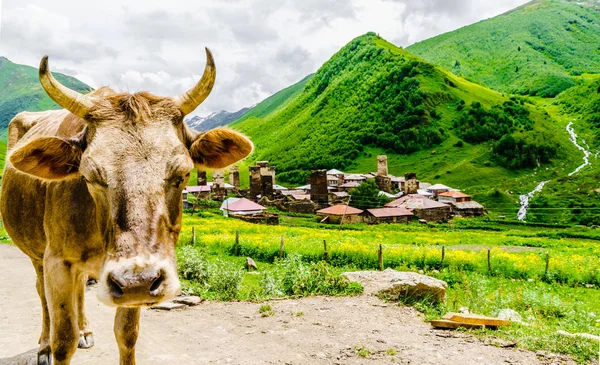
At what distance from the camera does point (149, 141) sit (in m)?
3.20

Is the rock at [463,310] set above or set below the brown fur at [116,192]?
below

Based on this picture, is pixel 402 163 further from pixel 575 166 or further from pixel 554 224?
pixel 554 224

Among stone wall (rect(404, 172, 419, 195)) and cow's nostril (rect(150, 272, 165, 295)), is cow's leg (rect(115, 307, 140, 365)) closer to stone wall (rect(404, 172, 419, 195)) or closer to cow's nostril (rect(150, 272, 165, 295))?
cow's nostril (rect(150, 272, 165, 295))

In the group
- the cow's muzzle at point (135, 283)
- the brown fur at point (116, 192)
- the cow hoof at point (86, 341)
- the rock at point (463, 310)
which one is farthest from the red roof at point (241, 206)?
the cow's muzzle at point (135, 283)

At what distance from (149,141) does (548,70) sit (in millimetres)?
210802

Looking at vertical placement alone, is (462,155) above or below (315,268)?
above

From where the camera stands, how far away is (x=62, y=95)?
10.8 ft

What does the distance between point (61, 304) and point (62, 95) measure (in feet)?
6.25

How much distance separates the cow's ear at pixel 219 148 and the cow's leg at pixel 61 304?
5.06 ft

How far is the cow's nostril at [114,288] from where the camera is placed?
107 inches

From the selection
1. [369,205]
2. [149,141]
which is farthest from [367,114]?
[149,141]

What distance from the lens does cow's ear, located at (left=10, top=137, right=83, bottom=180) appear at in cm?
337

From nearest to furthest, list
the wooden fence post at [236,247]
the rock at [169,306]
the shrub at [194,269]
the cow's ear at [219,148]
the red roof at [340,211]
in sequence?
the cow's ear at [219,148], the rock at [169,306], the shrub at [194,269], the wooden fence post at [236,247], the red roof at [340,211]

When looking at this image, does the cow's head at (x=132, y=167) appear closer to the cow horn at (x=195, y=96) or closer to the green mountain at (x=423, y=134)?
the cow horn at (x=195, y=96)
